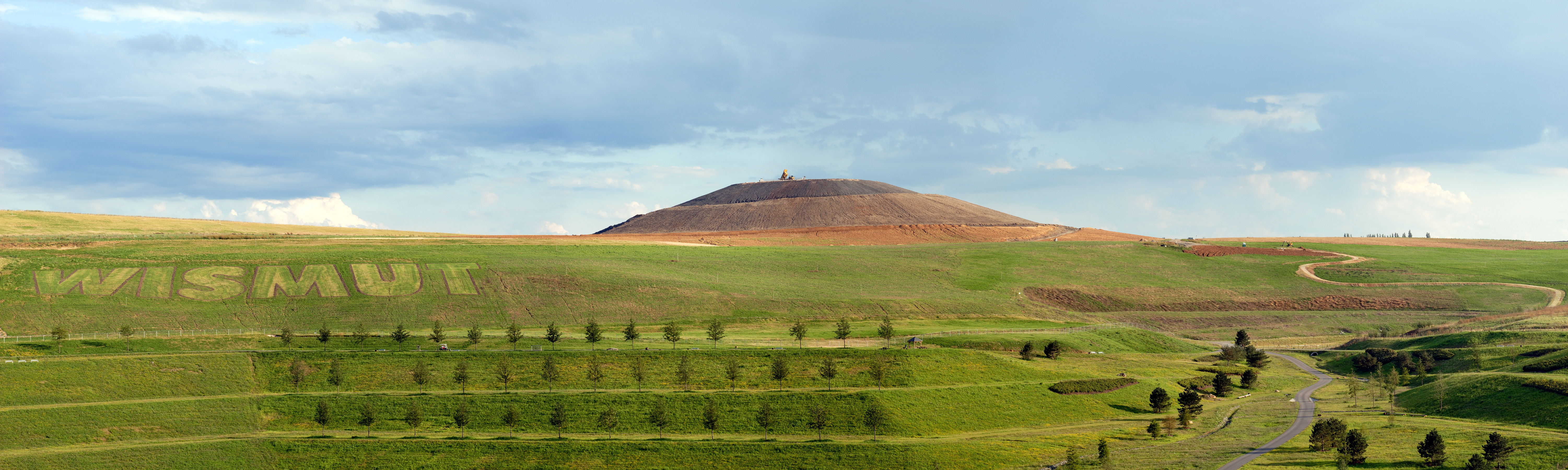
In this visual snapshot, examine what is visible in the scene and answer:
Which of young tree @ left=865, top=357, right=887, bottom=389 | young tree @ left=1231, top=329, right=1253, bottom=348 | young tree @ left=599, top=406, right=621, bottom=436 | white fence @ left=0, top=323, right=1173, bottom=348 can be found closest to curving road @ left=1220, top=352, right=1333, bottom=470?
young tree @ left=1231, top=329, right=1253, bottom=348

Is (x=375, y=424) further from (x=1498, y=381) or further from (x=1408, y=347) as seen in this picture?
(x=1408, y=347)

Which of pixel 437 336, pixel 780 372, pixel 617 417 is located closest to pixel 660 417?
pixel 617 417

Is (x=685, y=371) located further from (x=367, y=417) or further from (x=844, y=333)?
(x=367, y=417)

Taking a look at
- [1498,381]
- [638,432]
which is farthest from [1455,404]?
[638,432]

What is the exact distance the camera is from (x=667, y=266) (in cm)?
15825

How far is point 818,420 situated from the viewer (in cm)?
7388

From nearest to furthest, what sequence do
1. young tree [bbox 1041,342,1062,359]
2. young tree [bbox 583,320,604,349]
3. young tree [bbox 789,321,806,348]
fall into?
young tree [bbox 583,320,604,349] < young tree [bbox 789,321,806,348] < young tree [bbox 1041,342,1062,359]

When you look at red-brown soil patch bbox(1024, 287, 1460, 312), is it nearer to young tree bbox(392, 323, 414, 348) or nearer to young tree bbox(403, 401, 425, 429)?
young tree bbox(392, 323, 414, 348)

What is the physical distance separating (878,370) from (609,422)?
86.3 ft

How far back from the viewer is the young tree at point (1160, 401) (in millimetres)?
86375

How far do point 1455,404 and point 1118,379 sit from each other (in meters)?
31.3

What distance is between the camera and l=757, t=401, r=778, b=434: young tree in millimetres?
74125

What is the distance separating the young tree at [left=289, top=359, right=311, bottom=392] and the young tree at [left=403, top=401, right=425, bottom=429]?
13.3 meters

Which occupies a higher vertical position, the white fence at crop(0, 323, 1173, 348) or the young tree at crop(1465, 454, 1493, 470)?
the white fence at crop(0, 323, 1173, 348)
